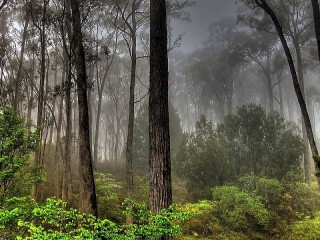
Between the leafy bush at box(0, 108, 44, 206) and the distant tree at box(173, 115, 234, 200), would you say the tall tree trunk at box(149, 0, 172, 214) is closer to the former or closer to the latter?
the leafy bush at box(0, 108, 44, 206)

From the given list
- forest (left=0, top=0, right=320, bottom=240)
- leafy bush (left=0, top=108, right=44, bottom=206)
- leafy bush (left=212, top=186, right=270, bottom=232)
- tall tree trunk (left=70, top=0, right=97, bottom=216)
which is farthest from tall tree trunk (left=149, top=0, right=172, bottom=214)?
leafy bush (left=212, top=186, right=270, bottom=232)

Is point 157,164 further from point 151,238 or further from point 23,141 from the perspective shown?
point 23,141

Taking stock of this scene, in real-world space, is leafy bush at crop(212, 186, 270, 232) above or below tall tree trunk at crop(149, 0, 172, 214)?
below

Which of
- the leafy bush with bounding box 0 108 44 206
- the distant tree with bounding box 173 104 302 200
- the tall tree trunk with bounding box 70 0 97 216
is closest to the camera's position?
the leafy bush with bounding box 0 108 44 206

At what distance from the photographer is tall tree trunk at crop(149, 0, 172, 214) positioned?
565 centimetres

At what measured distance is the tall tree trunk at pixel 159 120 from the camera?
5.65m

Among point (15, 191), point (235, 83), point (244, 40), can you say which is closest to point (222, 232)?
point (15, 191)

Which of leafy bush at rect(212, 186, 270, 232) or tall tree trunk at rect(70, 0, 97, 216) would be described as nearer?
tall tree trunk at rect(70, 0, 97, 216)

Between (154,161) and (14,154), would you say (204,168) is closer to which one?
(154,161)

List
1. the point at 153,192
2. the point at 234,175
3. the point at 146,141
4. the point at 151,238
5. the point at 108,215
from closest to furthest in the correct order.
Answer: the point at 151,238, the point at 153,192, the point at 108,215, the point at 234,175, the point at 146,141

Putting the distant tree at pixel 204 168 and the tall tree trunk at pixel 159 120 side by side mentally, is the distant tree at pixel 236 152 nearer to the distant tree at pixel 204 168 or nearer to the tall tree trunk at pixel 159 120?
the distant tree at pixel 204 168

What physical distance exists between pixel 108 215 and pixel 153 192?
699cm

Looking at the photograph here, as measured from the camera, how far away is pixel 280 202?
42.2 ft

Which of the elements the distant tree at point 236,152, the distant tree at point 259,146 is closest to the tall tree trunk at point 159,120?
the distant tree at point 236,152
